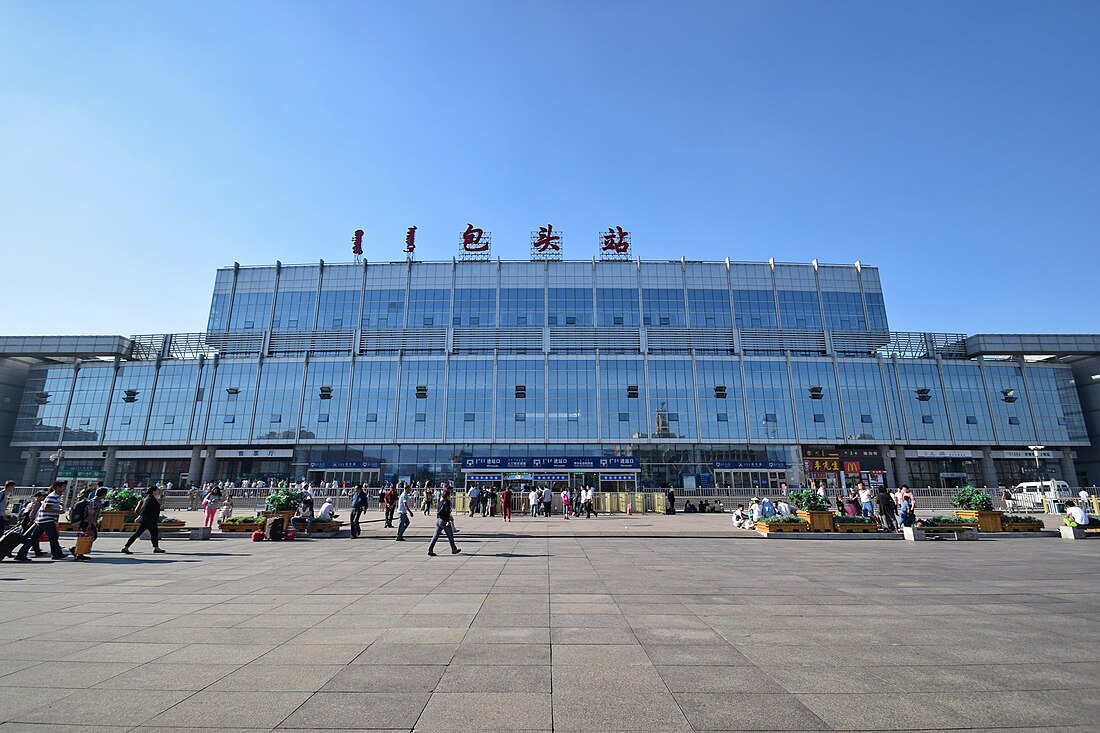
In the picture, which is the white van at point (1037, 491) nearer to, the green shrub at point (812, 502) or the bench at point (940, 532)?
the bench at point (940, 532)

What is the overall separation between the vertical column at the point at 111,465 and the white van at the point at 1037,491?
93578 millimetres

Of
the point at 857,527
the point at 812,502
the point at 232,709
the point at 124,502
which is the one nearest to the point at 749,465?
the point at 857,527

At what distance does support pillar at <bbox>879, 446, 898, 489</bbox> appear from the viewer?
57281 mm

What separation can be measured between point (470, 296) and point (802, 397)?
42.2m

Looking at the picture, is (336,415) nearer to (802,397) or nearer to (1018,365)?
(802,397)

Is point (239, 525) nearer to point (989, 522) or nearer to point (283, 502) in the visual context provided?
point (283, 502)

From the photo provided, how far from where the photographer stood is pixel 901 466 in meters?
57.8

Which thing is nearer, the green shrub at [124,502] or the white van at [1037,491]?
the green shrub at [124,502]

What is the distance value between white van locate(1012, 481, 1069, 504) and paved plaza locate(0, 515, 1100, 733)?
4250 cm

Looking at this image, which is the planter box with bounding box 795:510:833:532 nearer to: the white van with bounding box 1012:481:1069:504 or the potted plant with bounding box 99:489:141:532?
the potted plant with bounding box 99:489:141:532

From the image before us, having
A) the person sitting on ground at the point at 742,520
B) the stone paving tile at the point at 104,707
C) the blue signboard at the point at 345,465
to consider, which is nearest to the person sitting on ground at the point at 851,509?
the person sitting on ground at the point at 742,520

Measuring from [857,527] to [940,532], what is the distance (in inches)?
113

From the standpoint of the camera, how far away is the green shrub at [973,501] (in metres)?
21.4

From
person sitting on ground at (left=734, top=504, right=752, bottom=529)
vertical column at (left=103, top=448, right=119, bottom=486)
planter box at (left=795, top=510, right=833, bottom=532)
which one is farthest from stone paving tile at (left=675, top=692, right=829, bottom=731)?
vertical column at (left=103, top=448, right=119, bottom=486)
